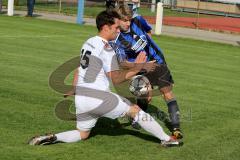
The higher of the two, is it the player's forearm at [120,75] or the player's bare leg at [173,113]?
the player's forearm at [120,75]

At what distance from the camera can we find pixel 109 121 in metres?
9.25

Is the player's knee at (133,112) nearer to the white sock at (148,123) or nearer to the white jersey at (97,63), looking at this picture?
the white sock at (148,123)

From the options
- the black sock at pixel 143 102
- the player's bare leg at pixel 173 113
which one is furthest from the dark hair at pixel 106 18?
the black sock at pixel 143 102

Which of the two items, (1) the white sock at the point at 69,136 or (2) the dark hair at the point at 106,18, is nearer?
(2) the dark hair at the point at 106,18

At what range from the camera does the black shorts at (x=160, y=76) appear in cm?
877

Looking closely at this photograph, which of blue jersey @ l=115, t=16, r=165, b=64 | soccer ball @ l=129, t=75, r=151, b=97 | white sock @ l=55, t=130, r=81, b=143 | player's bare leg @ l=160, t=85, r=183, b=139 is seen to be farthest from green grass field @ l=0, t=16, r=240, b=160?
blue jersey @ l=115, t=16, r=165, b=64

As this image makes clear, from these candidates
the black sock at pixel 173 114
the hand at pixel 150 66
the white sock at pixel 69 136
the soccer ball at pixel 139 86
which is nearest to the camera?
the white sock at pixel 69 136

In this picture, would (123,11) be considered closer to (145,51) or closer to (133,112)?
(145,51)

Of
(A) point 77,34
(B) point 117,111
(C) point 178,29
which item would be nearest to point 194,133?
(B) point 117,111

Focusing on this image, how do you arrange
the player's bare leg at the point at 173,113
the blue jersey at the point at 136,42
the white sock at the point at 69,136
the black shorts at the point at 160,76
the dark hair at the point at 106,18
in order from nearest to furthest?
1. the dark hair at the point at 106,18
2. the white sock at the point at 69,136
3. the player's bare leg at the point at 173,113
4. the black shorts at the point at 160,76
5. the blue jersey at the point at 136,42

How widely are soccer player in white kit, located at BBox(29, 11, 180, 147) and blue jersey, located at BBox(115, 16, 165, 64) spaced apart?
1334 mm

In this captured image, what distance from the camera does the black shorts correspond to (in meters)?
8.77

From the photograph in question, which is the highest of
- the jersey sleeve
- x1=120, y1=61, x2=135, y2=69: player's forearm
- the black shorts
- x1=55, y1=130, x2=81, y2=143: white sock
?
the jersey sleeve

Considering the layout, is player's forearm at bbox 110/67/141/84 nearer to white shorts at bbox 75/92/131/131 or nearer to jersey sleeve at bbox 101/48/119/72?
jersey sleeve at bbox 101/48/119/72
